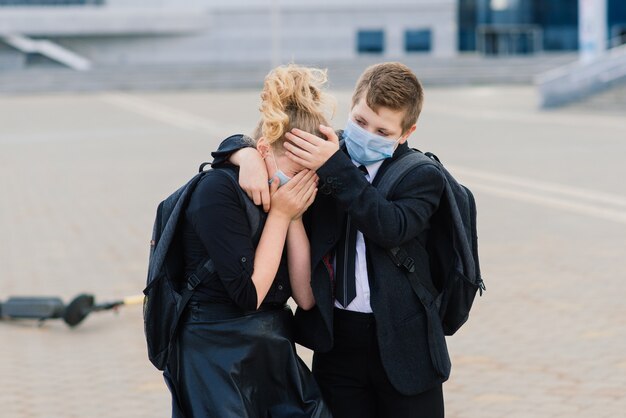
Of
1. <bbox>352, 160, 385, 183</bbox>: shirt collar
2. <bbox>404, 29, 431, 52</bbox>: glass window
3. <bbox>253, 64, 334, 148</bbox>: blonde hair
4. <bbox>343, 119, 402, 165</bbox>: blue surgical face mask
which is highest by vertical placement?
<bbox>404, 29, 431, 52</bbox>: glass window

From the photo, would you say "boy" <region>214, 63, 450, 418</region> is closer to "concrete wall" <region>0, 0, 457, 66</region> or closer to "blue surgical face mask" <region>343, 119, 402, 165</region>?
"blue surgical face mask" <region>343, 119, 402, 165</region>

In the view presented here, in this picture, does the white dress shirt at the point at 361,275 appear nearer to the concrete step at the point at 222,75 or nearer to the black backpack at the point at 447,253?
the black backpack at the point at 447,253

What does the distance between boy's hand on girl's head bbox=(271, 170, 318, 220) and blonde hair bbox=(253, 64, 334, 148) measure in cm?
10

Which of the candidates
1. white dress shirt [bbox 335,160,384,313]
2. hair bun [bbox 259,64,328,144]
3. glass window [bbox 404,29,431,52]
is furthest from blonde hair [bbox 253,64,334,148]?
glass window [bbox 404,29,431,52]

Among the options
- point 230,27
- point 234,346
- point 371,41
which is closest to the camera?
point 234,346

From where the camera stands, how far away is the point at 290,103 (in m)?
2.81

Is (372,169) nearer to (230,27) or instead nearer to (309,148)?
(309,148)

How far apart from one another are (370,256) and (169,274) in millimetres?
520

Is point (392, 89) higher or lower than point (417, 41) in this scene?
lower

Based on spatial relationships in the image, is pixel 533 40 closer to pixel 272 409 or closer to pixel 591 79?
pixel 591 79

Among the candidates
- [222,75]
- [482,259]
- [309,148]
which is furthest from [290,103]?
[222,75]

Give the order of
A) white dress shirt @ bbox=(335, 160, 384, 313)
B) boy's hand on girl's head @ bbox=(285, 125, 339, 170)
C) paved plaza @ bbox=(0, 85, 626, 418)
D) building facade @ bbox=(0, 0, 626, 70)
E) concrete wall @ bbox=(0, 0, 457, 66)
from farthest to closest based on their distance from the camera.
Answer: concrete wall @ bbox=(0, 0, 457, 66), building facade @ bbox=(0, 0, 626, 70), paved plaza @ bbox=(0, 85, 626, 418), white dress shirt @ bbox=(335, 160, 384, 313), boy's hand on girl's head @ bbox=(285, 125, 339, 170)

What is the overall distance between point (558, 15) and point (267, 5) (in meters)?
16.2

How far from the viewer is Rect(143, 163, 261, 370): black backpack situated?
9.46 feet
